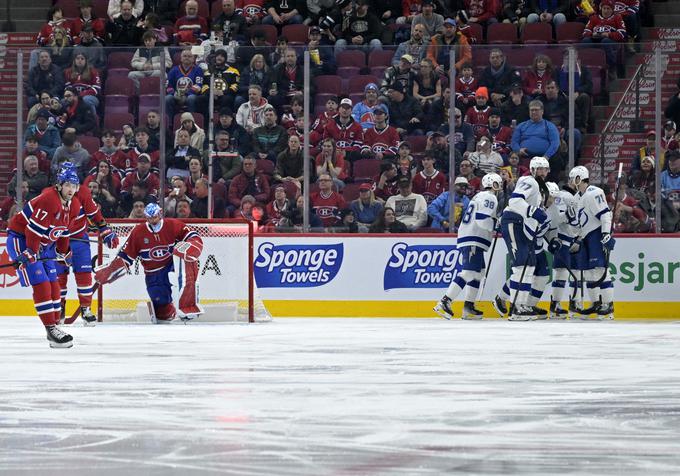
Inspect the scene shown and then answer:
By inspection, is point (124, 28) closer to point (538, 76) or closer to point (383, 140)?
point (383, 140)

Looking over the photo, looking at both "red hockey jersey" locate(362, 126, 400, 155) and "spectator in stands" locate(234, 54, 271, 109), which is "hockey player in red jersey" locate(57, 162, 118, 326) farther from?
"red hockey jersey" locate(362, 126, 400, 155)

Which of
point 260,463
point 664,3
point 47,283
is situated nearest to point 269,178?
point 47,283

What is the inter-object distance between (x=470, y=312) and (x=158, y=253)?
10.3 ft

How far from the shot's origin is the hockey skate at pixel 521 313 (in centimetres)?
1405

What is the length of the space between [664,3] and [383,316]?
19.6ft

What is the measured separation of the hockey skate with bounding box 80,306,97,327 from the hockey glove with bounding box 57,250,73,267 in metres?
0.43

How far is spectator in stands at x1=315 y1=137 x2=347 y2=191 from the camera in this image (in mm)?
14508

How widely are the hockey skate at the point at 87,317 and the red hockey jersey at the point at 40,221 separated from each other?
2.38 metres

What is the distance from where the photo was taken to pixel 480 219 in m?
14.1

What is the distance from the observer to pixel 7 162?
1462cm

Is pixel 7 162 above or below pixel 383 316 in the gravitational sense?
above

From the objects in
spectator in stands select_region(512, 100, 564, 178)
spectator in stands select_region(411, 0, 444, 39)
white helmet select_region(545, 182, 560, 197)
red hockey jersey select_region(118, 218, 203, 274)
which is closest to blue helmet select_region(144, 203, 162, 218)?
red hockey jersey select_region(118, 218, 203, 274)

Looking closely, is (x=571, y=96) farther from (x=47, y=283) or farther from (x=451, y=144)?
(x=47, y=283)

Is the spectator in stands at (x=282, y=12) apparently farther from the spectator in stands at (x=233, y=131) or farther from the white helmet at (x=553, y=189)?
the white helmet at (x=553, y=189)
